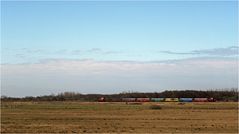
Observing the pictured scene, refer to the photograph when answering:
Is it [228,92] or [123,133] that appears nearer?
[123,133]

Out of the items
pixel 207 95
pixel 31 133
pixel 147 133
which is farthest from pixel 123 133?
pixel 207 95

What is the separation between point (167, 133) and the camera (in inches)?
1121

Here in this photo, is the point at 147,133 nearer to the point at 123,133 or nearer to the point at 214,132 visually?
the point at 123,133

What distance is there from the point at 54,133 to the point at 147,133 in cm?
610

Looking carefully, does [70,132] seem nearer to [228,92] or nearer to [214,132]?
[214,132]

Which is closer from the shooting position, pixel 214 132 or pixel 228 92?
pixel 214 132

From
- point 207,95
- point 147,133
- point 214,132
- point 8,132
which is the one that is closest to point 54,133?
point 8,132

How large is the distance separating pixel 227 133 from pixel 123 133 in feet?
23.0

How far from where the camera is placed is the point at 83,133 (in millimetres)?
28578

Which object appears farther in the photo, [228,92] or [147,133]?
[228,92]

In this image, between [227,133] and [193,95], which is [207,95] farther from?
[227,133]

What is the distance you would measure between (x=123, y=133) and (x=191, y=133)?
449cm

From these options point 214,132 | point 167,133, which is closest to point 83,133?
point 167,133

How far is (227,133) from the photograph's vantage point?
29109mm
